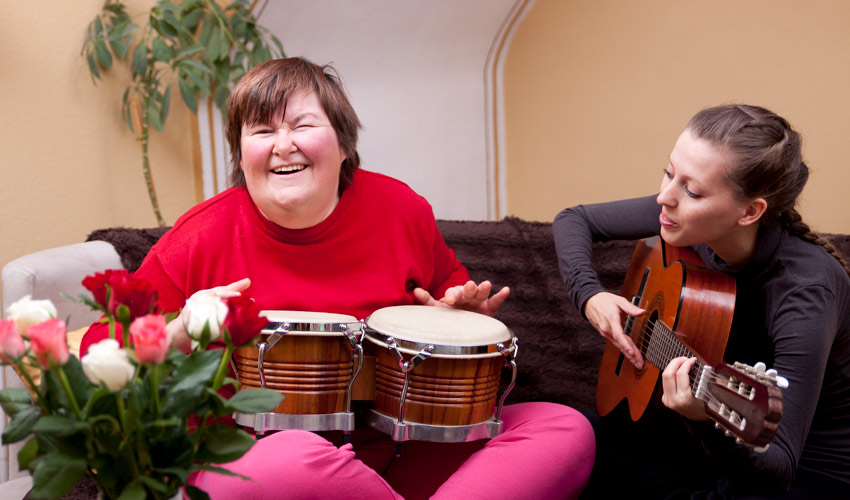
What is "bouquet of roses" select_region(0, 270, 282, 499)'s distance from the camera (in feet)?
2.68

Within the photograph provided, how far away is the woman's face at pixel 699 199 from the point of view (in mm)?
1510

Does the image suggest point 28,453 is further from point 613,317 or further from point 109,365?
point 613,317

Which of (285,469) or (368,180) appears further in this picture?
(368,180)

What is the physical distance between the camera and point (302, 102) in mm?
1688

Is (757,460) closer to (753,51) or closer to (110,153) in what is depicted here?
(753,51)

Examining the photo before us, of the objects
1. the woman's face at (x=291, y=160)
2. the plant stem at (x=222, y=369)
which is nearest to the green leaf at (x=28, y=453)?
the plant stem at (x=222, y=369)

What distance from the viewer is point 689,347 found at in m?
1.42

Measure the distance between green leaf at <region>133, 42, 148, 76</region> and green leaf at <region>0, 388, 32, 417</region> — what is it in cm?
232

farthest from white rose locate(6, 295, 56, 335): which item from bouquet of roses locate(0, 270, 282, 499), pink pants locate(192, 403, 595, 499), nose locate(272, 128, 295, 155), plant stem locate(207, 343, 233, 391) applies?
nose locate(272, 128, 295, 155)

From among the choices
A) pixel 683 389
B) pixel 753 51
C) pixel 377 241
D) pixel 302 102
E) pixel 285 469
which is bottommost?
pixel 285 469

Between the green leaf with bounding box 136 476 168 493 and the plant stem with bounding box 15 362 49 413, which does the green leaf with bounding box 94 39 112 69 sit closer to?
the plant stem with bounding box 15 362 49 413

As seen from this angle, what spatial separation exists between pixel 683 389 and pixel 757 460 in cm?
21

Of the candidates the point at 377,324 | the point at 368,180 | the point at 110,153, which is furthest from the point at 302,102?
the point at 110,153

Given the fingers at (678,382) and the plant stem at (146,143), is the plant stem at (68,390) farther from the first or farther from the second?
the plant stem at (146,143)
